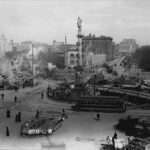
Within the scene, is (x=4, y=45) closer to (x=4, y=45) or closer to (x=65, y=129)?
(x=4, y=45)

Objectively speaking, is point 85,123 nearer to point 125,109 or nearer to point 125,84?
point 125,109

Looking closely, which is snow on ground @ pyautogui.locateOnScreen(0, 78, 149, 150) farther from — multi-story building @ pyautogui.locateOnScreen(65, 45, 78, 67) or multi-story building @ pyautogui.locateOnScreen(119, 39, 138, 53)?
multi-story building @ pyautogui.locateOnScreen(119, 39, 138, 53)

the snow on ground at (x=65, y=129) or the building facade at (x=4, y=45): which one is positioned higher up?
the building facade at (x=4, y=45)

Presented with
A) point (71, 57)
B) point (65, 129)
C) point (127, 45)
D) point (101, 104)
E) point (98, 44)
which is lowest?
point (65, 129)

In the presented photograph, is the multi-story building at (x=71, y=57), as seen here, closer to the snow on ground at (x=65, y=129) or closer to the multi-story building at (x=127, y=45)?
the multi-story building at (x=127, y=45)

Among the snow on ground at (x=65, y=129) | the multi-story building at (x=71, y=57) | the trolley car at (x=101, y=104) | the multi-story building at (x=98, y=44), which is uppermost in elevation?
the multi-story building at (x=98, y=44)

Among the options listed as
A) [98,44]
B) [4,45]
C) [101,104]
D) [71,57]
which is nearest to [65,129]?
[101,104]

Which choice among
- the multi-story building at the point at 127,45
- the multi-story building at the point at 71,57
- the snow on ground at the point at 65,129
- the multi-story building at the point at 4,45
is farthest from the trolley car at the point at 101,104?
the multi-story building at the point at 127,45
